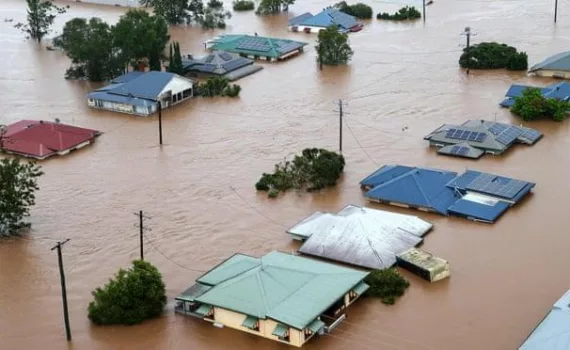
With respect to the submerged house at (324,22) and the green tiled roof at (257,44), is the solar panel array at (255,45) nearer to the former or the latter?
the green tiled roof at (257,44)

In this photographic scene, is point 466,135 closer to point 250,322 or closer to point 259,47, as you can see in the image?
point 250,322

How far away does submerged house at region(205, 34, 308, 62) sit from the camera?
45.2 metres

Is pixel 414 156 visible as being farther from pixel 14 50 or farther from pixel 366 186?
pixel 14 50

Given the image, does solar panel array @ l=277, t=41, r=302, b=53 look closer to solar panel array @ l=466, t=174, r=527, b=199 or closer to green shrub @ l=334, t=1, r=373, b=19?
green shrub @ l=334, t=1, r=373, b=19

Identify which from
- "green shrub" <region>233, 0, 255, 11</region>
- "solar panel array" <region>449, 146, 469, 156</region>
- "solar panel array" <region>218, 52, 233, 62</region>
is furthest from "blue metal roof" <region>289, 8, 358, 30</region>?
"solar panel array" <region>449, 146, 469, 156</region>

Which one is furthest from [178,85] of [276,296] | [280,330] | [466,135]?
[280,330]

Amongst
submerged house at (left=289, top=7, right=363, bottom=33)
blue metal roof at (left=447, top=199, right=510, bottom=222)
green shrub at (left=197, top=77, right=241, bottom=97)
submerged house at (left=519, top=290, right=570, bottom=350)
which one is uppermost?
submerged house at (left=289, top=7, right=363, bottom=33)

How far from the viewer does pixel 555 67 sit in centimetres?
A: 4009

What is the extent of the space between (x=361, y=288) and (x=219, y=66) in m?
22.5

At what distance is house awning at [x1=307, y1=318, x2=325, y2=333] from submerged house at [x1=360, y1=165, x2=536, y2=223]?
7.62 m

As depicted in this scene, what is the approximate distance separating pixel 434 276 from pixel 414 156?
9299mm

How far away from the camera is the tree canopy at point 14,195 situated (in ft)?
82.1

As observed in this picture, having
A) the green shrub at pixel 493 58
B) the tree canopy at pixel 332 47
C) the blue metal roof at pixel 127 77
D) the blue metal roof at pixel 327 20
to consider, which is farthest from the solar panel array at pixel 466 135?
the blue metal roof at pixel 327 20

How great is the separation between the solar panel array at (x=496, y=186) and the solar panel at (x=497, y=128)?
13.3ft
